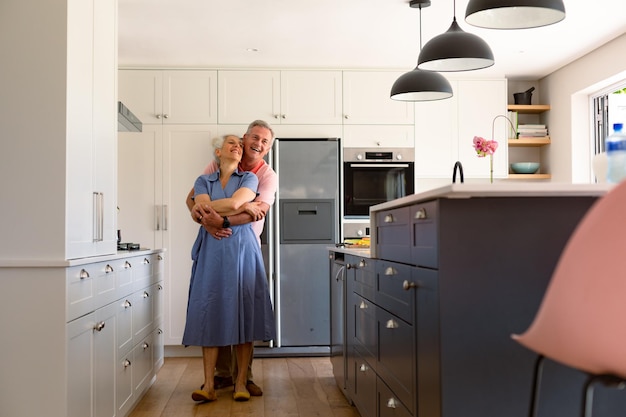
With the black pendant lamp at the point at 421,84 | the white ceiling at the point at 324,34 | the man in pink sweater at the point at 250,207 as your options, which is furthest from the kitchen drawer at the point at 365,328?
the white ceiling at the point at 324,34

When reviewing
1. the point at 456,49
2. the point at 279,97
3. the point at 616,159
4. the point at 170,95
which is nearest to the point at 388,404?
the point at 616,159

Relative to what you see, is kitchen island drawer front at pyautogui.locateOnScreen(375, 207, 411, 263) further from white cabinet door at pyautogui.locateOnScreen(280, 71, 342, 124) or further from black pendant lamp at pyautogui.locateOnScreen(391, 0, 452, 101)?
white cabinet door at pyautogui.locateOnScreen(280, 71, 342, 124)

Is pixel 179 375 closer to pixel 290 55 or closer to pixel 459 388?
pixel 290 55

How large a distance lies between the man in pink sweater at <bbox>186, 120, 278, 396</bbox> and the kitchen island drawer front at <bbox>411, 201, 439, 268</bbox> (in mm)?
1759

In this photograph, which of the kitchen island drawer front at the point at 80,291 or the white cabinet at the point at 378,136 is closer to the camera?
the kitchen island drawer front at the point at 80,291

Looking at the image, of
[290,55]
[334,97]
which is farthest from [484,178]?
[290,55]

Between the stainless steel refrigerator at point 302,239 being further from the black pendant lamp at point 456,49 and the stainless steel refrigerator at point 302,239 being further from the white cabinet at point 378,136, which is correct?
the black pendant lamp at point 456,49

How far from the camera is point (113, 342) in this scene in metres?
3.07

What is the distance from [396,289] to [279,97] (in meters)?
3.62

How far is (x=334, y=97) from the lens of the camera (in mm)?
5785

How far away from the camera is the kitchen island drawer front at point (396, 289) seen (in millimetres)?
2133

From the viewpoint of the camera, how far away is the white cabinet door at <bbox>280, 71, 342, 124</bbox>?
574cm

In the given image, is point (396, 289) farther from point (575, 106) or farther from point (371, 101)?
point (575, 106)

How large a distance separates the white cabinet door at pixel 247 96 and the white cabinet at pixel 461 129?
120 centimetres
